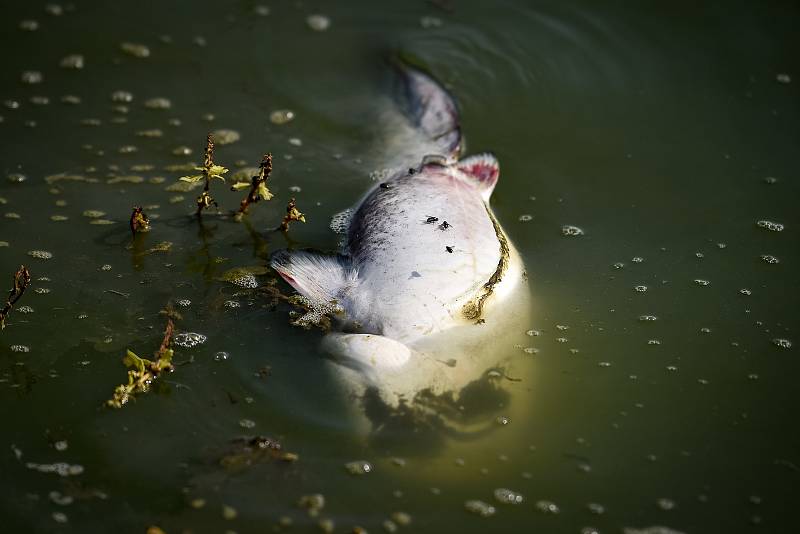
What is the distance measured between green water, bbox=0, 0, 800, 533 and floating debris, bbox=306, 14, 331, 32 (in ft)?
0.18

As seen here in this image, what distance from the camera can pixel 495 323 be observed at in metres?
3.89

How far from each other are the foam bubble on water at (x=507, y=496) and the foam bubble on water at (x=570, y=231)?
1.78 m

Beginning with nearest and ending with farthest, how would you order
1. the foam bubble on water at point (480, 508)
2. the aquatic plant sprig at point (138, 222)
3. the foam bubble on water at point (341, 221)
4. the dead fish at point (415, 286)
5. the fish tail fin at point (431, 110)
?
the foam bubble on water at point (480, 508) → the dead fish at point (415, 286) → the aquatic plant sprig at point (138, 222) → the foam bubble on water at point (341, 221) → the fish tail fin at point (431, 110)

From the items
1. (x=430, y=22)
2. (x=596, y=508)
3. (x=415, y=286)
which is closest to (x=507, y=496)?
(x=596, y=508)

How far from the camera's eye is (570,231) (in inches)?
181

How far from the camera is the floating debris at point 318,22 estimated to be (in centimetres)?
604

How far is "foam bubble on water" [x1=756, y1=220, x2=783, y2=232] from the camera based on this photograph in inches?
183

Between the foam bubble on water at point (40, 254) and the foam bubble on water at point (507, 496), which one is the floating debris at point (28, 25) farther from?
the foam bubble on water at point (507, 496)

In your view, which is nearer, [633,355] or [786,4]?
[633,355]

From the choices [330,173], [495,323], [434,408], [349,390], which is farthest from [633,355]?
[330,173]

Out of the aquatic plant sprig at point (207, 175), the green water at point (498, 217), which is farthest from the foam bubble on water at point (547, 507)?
the aquatic plant sprig at point (207, 175)

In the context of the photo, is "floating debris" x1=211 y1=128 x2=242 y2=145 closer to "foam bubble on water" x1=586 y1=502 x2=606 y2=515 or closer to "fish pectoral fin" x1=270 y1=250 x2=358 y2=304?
"fish pectoral fin" x1=270 y1=250 x2=358 y2=304

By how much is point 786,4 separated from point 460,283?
12.9 feet

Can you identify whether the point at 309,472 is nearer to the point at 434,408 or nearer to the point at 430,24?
the point at 434,408
